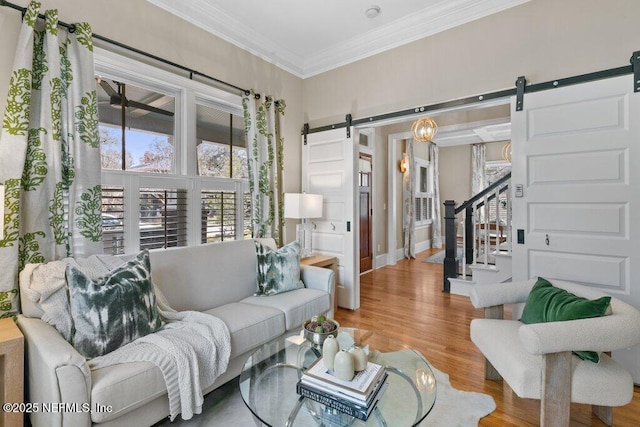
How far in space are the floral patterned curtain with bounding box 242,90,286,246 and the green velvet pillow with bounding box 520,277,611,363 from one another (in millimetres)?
2467

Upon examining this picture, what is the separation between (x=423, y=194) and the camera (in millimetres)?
7871

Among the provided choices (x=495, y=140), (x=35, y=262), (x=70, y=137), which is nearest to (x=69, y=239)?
(x=35, y=262)

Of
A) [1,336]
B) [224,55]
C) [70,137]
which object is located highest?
[224,55]

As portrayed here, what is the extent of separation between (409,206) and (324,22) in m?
4.46

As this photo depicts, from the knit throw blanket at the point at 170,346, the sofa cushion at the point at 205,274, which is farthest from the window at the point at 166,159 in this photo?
the knit throw blanket at the point at 170,346

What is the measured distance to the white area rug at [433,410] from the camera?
1786 millimetres

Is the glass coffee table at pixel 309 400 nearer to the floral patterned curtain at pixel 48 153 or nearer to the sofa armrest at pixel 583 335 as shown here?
the sofa armrest at pixel 583 335

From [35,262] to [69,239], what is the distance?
0.22 metres

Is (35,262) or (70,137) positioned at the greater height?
(70,137)

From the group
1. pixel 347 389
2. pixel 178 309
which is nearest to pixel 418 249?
pixel 178 309

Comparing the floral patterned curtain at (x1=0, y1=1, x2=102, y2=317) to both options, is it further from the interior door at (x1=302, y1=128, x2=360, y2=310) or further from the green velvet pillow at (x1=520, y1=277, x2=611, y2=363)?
the green velvet pillow at (x1=520, y1=277, x2=611, y2=363)

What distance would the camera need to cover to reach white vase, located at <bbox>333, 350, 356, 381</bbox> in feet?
4.38

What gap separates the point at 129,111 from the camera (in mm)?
2551

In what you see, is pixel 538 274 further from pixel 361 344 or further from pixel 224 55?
pixel 224 55
